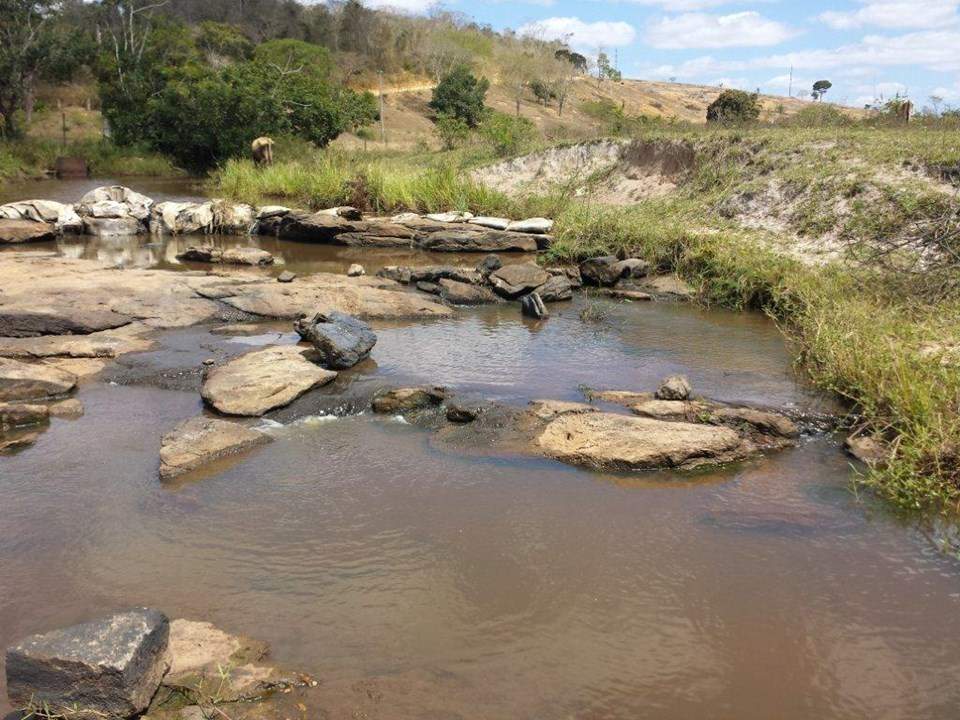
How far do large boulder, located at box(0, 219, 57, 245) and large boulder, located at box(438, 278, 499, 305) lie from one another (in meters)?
8.35

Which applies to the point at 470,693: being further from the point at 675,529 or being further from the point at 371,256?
the point at 371,256

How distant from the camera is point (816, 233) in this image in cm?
1098

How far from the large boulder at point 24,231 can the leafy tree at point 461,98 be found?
25024 mm

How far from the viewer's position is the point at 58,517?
170 inches

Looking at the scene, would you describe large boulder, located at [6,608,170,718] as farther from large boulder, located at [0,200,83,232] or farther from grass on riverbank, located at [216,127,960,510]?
large boulder, located at [0,200,83,232]

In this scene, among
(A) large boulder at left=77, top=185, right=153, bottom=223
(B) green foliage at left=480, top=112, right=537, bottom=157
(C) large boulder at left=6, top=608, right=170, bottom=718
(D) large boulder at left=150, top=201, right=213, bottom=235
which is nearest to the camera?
(C) large boulder at left=6, top=608, right=170, bottom=718

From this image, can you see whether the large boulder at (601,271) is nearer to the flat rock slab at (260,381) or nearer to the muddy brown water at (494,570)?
the flat rock slab at (260,381)

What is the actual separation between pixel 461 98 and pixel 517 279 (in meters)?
29.7

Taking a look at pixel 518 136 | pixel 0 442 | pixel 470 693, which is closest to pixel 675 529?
pixel 470 693

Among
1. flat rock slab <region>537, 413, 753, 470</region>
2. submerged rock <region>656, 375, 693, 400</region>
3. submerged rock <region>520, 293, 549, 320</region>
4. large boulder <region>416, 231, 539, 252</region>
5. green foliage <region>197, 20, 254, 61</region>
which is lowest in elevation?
flat rock slab <region>537, 413, 753, 470</region>

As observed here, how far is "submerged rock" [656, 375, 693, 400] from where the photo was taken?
19.2 ft

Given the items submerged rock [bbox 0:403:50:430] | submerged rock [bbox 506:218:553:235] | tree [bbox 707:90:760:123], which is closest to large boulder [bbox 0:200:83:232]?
submerged rock [bbox 506:218:553:235]

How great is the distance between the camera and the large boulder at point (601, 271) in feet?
34.3

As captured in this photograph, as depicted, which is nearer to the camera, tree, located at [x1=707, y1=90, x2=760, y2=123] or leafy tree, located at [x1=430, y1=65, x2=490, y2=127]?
tree, located at [x1=707, y1=90, x2=760, y2=123]
